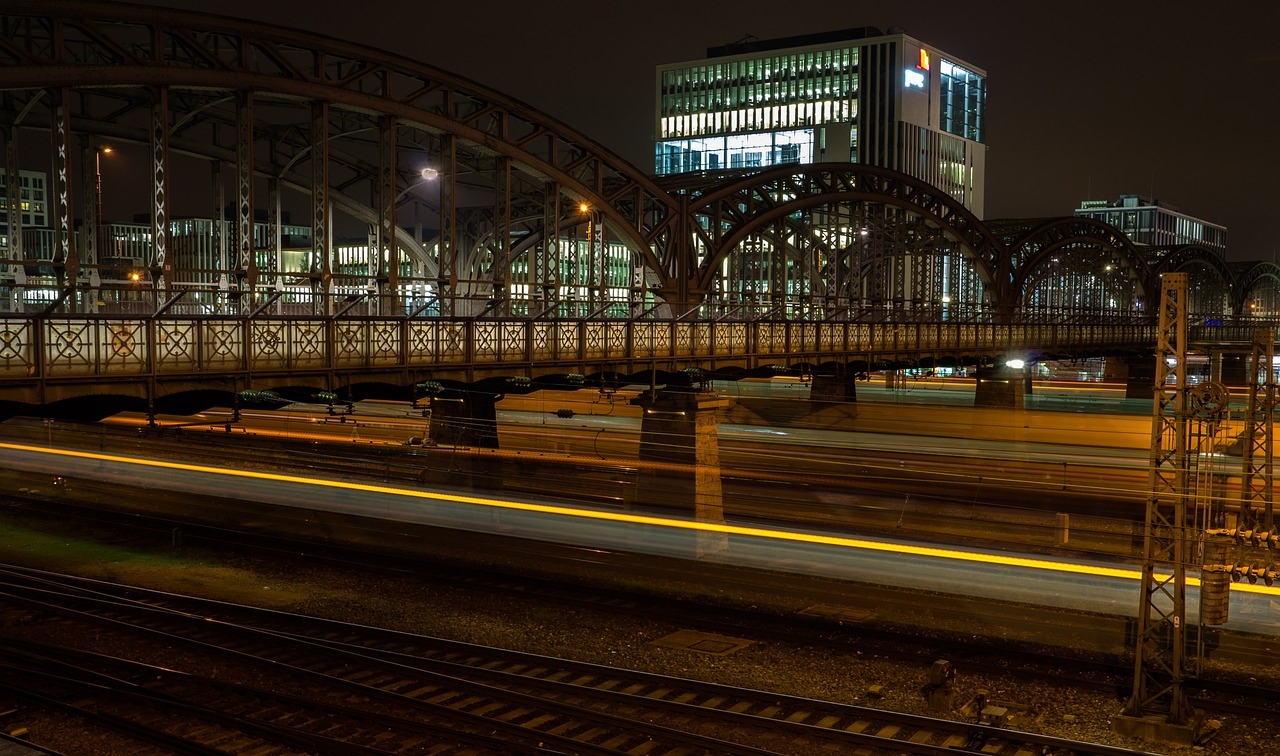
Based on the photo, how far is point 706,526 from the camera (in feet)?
81.4

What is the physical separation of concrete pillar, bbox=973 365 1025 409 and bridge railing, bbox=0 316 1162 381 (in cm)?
Result: 1768

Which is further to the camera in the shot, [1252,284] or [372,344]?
[1252,284]

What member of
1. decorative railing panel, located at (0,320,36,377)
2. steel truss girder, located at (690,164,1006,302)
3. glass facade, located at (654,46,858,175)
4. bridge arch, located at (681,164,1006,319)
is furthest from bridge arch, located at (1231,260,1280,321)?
decorative railing panel, located at (0,320,36,377)

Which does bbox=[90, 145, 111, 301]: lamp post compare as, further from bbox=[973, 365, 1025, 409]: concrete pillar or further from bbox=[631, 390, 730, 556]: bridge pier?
bbox=[973, 365, 1025, 409]: concrete pillar

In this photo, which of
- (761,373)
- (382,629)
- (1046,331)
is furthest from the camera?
(1046,331)

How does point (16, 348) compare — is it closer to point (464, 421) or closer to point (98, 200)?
point (98, 200)

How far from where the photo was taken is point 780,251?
59.4m

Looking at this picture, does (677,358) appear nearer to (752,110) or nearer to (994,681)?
(994,681)

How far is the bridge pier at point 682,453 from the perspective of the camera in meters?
29.6

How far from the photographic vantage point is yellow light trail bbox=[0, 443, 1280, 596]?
20.3 meters

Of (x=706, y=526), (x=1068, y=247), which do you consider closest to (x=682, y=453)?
(x=706, y=526)

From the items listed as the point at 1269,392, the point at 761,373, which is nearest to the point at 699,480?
the point at 761,373

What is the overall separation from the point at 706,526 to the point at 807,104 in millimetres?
147544

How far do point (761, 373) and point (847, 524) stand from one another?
13696 millimetres
